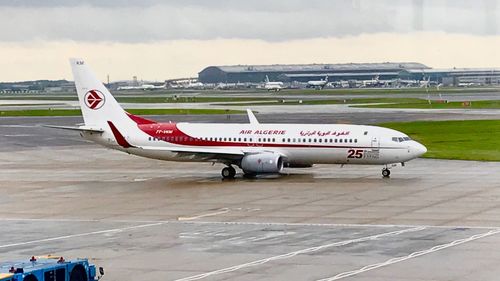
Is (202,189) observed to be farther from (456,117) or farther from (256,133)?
(456,117)

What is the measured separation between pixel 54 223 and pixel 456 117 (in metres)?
87.3

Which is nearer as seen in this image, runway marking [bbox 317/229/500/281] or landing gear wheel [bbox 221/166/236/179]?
runway marking [bbox 317/229/500/281]

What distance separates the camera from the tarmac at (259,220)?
1359 inches

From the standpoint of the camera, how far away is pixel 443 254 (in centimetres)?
3612

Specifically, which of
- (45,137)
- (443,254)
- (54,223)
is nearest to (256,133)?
(54,223)

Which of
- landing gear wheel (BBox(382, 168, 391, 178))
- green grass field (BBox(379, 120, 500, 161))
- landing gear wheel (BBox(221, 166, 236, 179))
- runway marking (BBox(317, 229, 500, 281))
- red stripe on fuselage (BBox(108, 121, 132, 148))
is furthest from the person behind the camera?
green grass field (BBox(379, 120, 500, 161))

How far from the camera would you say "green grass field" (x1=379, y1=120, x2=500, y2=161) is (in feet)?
263

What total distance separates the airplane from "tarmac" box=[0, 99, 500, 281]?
4.41 feet

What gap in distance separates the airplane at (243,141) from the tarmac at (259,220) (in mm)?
1345

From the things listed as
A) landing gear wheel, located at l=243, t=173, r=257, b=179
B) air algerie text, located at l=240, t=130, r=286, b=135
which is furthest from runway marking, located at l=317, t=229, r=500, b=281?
landing gear wheel, located at l=243, t=173, r=257, b=179

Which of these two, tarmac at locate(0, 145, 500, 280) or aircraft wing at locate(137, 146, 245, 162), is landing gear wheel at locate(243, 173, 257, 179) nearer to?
tarmac at locate(0, 145, 500, 280)

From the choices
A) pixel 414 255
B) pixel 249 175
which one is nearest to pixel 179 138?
pixel 249 175

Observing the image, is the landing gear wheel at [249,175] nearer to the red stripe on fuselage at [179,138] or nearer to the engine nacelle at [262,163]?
the engine nacelle at [262,163]

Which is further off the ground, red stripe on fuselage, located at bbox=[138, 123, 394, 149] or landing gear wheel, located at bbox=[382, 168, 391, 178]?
red stripe on fuselage, located at bbox=[138, 123, 394, 149]
